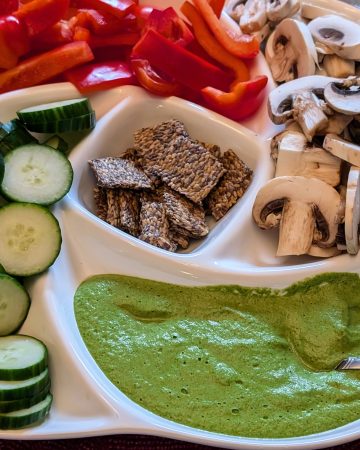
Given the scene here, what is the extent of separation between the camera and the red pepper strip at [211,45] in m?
2.81

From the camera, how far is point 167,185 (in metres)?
2.53

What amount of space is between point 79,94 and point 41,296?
3.42 ft

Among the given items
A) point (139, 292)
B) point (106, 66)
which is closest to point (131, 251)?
point (139, 292)

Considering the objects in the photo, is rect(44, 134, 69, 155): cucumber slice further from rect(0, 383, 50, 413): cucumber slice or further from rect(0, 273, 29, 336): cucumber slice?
rect(0, 383, 50, 413): cucumber slice

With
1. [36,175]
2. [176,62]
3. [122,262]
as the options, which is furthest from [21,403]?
[176,62]

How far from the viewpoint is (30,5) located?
2.59 m

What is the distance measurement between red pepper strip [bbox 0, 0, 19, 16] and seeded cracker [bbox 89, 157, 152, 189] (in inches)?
30.9

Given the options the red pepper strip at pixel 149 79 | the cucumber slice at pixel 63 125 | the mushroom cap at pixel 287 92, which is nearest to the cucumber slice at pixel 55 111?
the cucumber slice at pixel 63 125

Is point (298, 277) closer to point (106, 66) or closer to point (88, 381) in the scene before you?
point (88, 381)

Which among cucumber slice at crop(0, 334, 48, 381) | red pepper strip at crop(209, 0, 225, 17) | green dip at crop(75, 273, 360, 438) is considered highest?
red pepper strip at crop(209, 0, 225, 17)

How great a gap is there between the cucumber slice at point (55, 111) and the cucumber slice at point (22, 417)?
1.18 metres

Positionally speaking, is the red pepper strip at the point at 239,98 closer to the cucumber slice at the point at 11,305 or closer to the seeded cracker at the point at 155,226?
the seeded cracker at the point at 155,226

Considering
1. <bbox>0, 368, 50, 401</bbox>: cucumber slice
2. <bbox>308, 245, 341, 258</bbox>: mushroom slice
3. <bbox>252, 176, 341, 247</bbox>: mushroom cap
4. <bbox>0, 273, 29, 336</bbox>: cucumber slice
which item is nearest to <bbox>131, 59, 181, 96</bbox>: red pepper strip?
<bbox>252, 176, 341, 247</bbox>: mushroom cap

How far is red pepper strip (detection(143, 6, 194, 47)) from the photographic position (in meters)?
2.75
